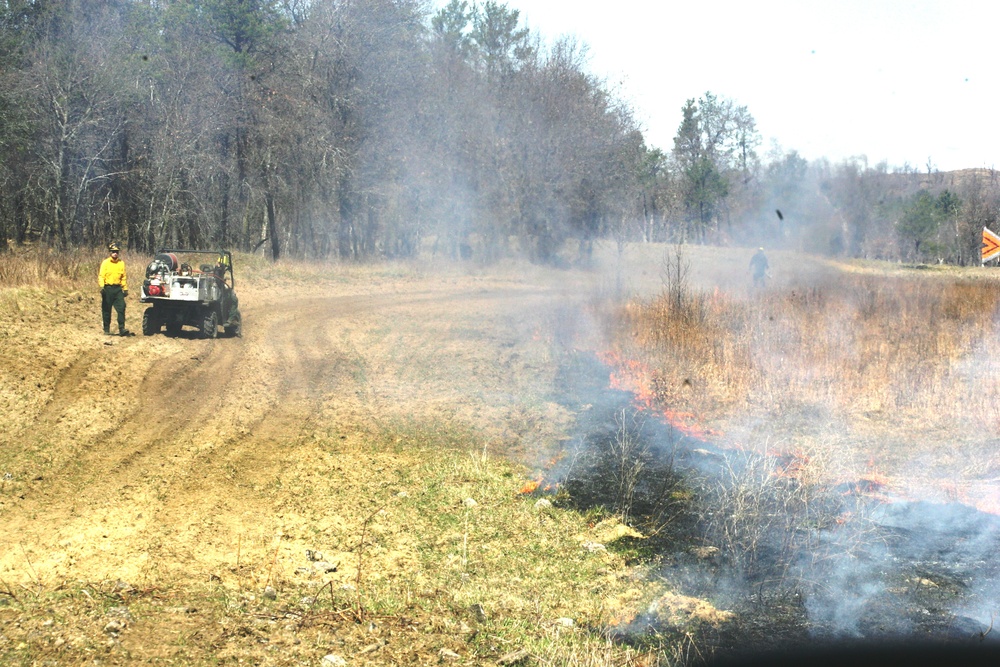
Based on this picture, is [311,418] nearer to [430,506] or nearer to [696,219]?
[430,506]

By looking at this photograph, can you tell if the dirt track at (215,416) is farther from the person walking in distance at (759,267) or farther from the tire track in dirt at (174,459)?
the person walking in distance at (759,267)

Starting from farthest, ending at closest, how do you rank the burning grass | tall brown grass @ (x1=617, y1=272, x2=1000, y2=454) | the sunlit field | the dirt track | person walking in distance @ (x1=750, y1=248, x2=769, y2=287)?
person walking in distance @ (x1=750, y1=248, x2=769, y2=287) → tall brown grass @ (x1=617, y1=272, x2=1000, y2=454) → the burning grass → the sunlit field → the dirt track

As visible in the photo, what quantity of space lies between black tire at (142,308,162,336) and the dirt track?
35cm

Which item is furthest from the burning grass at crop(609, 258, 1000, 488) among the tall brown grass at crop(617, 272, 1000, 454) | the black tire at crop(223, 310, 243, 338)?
the black tire at crop(223, 310, 243, 338)

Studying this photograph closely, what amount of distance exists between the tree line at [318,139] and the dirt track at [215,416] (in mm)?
9081

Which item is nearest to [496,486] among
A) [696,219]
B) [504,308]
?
[504,308]

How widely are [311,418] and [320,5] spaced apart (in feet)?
66.8

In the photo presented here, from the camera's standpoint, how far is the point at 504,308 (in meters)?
19.3

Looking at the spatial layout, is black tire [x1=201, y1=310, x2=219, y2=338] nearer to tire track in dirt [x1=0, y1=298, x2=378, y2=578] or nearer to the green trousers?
tire track in dirt [x1=0, y1=298, x2=378, y2=578]

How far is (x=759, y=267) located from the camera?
780 inches

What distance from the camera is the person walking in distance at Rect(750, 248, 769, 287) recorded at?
63.7ft

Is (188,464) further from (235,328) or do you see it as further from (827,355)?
(827,355)

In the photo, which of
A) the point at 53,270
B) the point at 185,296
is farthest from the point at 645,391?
the point at 53,270

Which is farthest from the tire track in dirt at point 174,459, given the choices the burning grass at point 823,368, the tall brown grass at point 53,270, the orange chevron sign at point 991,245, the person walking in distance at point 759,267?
the person walking in distance at point 759,267
